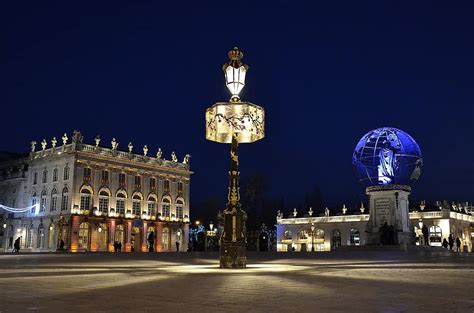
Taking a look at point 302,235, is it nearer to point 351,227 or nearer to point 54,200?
point 351,227

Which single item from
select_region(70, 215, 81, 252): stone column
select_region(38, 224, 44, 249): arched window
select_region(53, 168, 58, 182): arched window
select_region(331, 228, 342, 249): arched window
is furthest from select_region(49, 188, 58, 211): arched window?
select_region(331, 228, 342, 249): arched window

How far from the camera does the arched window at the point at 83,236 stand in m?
65.0

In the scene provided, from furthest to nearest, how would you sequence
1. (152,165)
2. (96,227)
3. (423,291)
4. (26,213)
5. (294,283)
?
(152,165)
(26,213)
(96,227)
(294,283)
(423,291)

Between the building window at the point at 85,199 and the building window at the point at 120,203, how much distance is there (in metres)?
4.74

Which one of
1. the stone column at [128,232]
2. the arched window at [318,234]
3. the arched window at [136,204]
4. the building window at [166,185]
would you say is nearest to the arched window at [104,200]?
the stone column at [128,232]

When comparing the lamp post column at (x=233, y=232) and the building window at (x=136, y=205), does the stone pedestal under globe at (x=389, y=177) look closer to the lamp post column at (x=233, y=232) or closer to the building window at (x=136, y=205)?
the lamp post column at (x=233, y=232)

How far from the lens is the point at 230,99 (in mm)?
16703

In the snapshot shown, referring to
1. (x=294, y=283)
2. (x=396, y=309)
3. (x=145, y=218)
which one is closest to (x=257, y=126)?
(x=294, y=283)

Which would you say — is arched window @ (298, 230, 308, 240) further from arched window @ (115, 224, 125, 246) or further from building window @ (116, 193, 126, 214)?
building window @ (116, 193, 126, 214)

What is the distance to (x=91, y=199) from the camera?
2638 inches

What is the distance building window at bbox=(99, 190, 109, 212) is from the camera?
68.2 m

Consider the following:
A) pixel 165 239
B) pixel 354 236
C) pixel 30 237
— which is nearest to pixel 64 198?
pixel 30 237

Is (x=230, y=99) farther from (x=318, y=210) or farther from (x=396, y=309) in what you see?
(x=318, y=210)

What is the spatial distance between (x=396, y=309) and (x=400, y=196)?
37079mm
